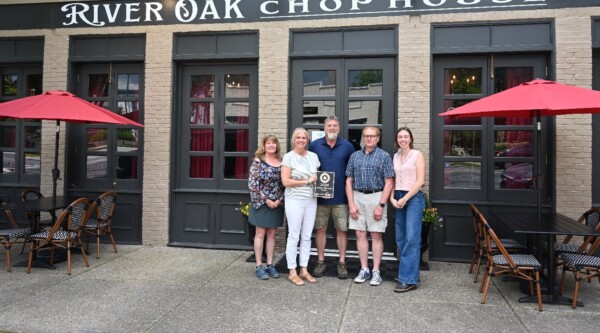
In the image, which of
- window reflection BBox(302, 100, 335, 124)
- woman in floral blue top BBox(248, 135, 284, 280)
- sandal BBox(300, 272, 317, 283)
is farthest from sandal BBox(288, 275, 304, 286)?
window reflection BBox(302, 100, 335, 124)

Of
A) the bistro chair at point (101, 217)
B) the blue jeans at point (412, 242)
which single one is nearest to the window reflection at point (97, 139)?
the bistro chair at point (101, 217)

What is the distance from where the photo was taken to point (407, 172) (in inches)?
202

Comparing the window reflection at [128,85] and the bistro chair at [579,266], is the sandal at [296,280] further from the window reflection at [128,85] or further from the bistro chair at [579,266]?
the window reflection at [128,85]

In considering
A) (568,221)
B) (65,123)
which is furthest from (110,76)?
(568,221)

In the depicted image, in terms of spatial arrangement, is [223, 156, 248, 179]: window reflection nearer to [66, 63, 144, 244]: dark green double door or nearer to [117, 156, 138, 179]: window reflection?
[66, 63, 144, 244]: dark green double door

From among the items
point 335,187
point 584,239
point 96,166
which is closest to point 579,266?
point 584,239

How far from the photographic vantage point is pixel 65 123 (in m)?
7.48

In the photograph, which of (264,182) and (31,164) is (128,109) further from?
(264,182)

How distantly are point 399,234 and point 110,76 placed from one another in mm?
5470

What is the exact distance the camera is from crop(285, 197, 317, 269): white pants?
535cm

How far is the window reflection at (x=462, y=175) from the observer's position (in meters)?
6.57

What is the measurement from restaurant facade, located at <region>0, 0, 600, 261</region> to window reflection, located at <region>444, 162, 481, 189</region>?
0.07 ft

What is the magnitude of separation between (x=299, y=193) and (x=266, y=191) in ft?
1.41

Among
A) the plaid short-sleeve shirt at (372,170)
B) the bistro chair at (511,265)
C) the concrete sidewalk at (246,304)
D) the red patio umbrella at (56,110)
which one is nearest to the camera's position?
the concrete sidewalk at (246,304)
